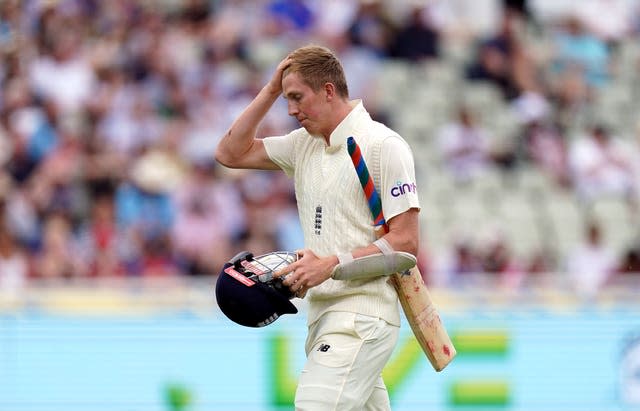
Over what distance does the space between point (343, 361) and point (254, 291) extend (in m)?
0.52

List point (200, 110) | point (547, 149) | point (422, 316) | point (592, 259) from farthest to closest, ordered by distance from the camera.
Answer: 1. point (200, 110)
2. point (547, 149)
3. point (592, 259)
4. point (422, 316)

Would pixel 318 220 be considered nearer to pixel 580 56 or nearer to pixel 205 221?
pixel 205 221

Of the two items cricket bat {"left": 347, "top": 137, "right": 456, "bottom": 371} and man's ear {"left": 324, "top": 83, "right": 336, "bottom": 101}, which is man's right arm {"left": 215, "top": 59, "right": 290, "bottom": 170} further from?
cricket bat {"left": 347, "top": 137, "right": 456, "bottom": 371}

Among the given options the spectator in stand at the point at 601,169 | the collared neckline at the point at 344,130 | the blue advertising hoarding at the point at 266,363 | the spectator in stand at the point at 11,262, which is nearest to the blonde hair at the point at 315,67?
the collared neckline at the point at 344,130

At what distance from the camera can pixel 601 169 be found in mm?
14906

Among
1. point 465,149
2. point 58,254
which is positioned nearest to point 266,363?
point 58,254

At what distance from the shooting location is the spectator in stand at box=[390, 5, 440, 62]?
16.6 metres

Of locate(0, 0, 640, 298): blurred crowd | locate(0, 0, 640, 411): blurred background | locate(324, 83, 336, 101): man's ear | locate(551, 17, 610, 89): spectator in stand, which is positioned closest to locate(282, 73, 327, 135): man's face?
locate(324, 83, 336, 101): man's ear

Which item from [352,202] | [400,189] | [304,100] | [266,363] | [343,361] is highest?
[304,100]

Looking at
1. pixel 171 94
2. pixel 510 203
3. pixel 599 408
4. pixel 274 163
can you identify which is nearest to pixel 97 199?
pixel 171 94

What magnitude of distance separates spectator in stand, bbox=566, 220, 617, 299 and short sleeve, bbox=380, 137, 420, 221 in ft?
22.9

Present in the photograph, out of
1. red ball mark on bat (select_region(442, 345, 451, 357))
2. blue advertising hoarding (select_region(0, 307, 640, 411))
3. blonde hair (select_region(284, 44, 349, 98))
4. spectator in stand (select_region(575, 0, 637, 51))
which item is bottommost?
blue advertising hoarding (select_region(0, 307, 640, 411))

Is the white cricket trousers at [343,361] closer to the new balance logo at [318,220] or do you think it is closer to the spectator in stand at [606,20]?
the new balance logo at [318,220]

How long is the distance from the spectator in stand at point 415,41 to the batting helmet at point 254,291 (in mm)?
10170
